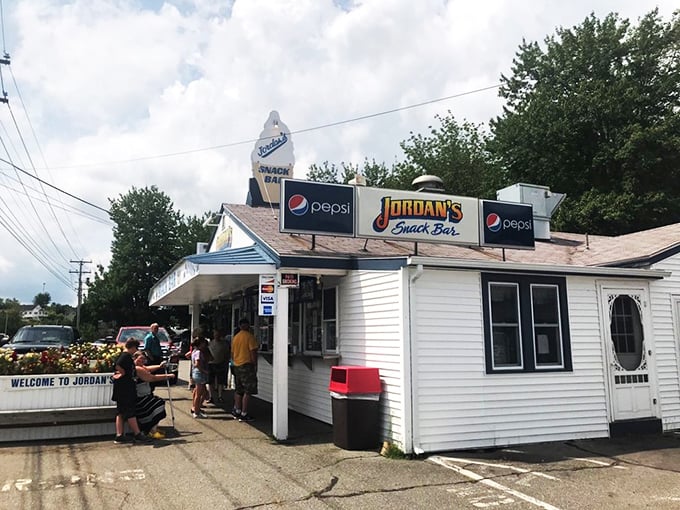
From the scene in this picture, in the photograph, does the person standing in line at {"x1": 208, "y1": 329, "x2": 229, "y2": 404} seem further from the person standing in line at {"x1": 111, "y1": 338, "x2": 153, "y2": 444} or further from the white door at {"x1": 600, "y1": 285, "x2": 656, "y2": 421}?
the white door at {"x1": 600, "y1": 285, "x2": 656, "y2": 421}

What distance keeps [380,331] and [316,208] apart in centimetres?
256

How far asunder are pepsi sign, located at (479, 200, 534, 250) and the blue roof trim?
416 cm

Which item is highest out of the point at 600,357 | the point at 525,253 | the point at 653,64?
Result: the point at 653,64

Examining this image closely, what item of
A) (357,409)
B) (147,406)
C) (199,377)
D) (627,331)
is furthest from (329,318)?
(627,331)

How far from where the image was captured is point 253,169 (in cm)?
1516

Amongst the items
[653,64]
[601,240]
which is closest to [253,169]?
[601,240]

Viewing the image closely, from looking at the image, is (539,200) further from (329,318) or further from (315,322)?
(329,318)

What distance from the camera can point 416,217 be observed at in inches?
411

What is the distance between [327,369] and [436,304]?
299 cm

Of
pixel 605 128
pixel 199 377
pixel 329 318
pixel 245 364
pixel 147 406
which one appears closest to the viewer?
pixel 147 406

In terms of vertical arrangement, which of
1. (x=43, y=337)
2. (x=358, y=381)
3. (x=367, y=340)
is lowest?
(x=358, y=381)

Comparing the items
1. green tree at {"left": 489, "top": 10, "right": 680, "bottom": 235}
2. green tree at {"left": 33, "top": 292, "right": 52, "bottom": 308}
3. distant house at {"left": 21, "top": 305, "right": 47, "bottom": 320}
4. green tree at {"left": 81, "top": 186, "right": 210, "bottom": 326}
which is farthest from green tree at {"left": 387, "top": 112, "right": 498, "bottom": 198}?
green tree at {"left": 33, "top": 292, "right": 52, "bottom": 308}

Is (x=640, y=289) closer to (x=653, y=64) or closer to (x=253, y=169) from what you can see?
(x=253, y=169)

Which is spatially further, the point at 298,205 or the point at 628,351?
the point at 628,351
